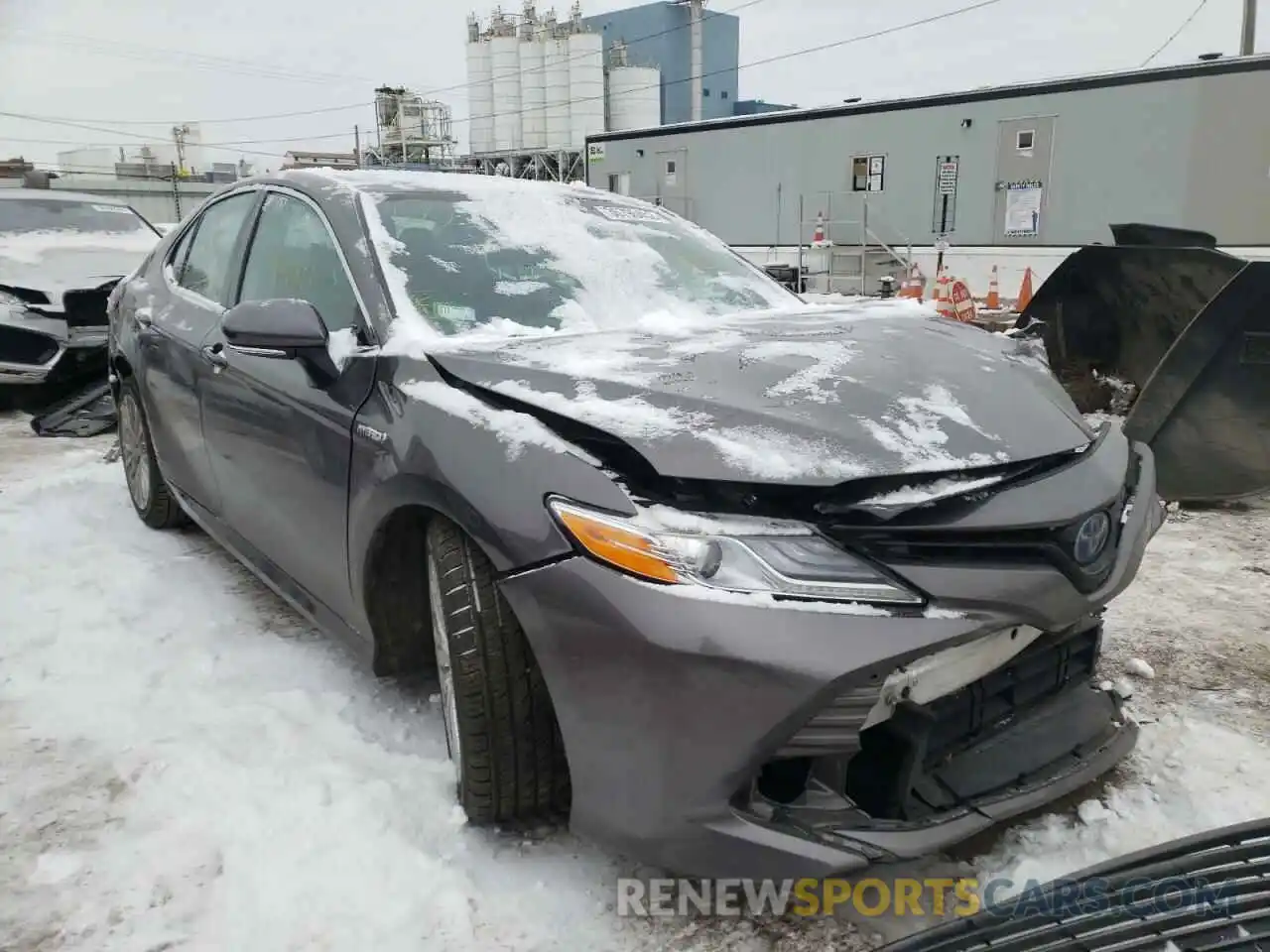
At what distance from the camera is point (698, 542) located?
5.57 ft

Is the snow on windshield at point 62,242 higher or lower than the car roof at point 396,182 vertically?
lower

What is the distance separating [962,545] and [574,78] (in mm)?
33589

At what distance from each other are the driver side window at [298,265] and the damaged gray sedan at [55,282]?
462cm

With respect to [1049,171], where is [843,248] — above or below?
below

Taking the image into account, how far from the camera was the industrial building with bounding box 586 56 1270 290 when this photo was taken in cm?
1180

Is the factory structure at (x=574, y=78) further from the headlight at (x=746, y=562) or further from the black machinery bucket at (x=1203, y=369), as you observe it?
the headlight at (x=746, y=562)

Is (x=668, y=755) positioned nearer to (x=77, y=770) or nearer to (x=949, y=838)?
(x=949, y=838)

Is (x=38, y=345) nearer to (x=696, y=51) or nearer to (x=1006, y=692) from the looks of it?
(x=1006, y=692)

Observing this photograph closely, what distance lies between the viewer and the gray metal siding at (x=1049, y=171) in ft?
38.6

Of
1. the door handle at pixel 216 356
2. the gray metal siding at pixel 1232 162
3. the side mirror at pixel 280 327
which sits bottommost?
the door handle at pixel 216 356

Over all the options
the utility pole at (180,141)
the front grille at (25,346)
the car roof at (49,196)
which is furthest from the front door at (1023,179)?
the utility pole at (180,141)

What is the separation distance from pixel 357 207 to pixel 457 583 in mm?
1402

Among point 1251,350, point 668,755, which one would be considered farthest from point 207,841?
point 1251,350

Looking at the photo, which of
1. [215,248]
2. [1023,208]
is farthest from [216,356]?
[1023,208]
